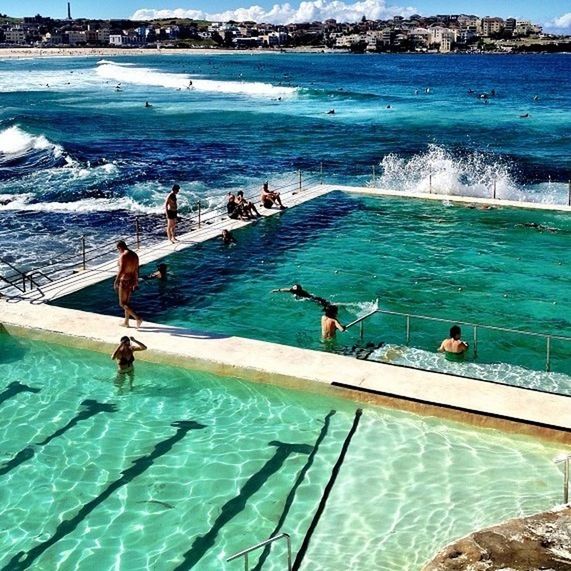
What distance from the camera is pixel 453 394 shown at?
460 inches

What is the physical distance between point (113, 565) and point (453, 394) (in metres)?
5.43

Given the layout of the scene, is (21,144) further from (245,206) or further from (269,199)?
(245,206)

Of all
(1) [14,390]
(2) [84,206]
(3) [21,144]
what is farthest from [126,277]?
(3) [21,144]

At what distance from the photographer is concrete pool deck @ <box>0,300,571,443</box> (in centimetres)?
1113

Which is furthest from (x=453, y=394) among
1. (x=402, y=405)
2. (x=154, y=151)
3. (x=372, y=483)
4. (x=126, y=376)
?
(x=154, y=151)

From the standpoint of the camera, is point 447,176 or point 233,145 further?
point 233,145

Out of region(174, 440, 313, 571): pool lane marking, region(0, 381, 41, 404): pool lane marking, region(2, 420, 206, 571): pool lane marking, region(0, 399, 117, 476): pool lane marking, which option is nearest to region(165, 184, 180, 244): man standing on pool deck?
region(0, 381, 41, 404): pool lane marking

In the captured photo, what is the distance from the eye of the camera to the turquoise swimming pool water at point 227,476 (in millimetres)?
8898

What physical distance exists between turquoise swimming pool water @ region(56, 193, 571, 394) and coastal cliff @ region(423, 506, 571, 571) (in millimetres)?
5080

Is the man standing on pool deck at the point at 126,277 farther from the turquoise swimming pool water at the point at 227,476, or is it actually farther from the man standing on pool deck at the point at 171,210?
the man standing on pool deck at the point at 171,210

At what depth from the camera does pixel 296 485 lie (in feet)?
33.1

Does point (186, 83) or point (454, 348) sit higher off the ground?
point (186, 83)

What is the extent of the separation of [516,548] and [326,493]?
2710mm

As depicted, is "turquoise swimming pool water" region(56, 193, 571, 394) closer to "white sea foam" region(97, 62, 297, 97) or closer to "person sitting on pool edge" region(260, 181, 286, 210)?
"person sitting on pool edge" region(260, 181, 286, 210)
